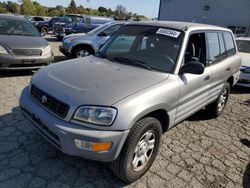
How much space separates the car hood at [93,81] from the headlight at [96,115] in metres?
0.06

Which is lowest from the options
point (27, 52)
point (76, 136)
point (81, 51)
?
point (81, 51)

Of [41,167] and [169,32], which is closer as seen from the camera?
[41,167]

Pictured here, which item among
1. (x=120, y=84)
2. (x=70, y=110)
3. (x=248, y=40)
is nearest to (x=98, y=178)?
(x=70, y=110)

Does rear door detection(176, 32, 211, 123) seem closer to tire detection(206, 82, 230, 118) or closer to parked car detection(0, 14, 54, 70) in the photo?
tire detection(206, 82, 230, 118)

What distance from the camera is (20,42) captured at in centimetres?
636

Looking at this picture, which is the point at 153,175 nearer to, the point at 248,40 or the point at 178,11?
the point at 248,40

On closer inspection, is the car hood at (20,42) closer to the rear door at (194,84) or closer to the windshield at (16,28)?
the windshield at (16,28)

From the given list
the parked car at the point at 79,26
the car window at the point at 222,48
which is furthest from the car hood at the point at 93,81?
the parked car at the point at 79,26

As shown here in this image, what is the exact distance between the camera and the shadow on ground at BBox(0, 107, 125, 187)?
272cm

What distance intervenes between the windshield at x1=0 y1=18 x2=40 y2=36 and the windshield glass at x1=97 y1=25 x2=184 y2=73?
172 inches

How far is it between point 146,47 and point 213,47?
1303 millimetres

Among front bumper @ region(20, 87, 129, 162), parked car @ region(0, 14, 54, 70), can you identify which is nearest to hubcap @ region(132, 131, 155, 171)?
front bumper @ region(20, 87, 129, 162)

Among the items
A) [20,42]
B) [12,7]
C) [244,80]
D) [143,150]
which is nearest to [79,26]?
[20,42]

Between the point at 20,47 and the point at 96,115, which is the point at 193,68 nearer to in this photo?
the point at 96,115
